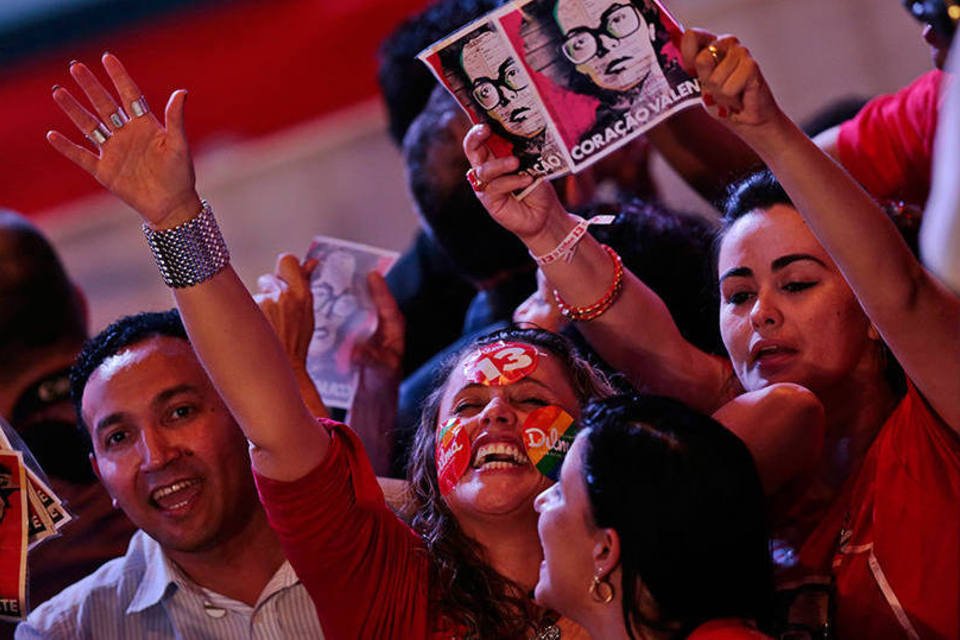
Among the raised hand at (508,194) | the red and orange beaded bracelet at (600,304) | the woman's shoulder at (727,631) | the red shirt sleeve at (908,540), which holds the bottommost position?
the red shirt sleeve at (908,540)

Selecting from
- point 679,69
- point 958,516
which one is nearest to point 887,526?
point 958,516

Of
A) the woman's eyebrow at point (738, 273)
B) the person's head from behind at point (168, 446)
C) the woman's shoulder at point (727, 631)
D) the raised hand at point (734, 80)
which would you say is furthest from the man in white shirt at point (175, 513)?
the raised hand at point (734, 80)

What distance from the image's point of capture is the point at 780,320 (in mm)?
2492

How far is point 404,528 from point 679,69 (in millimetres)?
1033

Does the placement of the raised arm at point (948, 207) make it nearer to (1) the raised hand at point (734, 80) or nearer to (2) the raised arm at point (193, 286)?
(1) the raised hand at point (734, 80)

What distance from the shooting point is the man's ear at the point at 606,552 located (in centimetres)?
212

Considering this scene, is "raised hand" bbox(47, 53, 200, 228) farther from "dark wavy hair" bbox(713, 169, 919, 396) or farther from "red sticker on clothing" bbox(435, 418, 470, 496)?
"dark wavy hair" bbox(713, 169, 919, 396)

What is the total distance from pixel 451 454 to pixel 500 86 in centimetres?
71

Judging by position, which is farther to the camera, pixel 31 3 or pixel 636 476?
pixel 31 3

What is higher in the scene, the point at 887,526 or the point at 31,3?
the point at 31,3

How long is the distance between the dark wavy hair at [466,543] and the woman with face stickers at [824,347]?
0.13 metres

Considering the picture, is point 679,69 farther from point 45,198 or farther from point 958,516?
point 45,198

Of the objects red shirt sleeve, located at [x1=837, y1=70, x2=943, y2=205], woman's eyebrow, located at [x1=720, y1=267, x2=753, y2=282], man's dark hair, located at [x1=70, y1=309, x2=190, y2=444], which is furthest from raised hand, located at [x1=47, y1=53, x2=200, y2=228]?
red shirt sleeve, located at [x1=837, y1=70, x2=943, y2=205]

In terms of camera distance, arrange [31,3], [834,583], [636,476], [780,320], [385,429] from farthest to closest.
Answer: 1. [31,3]
2. [385,429]
3. [780,320]
4. [834,583]
5. [636,476]
